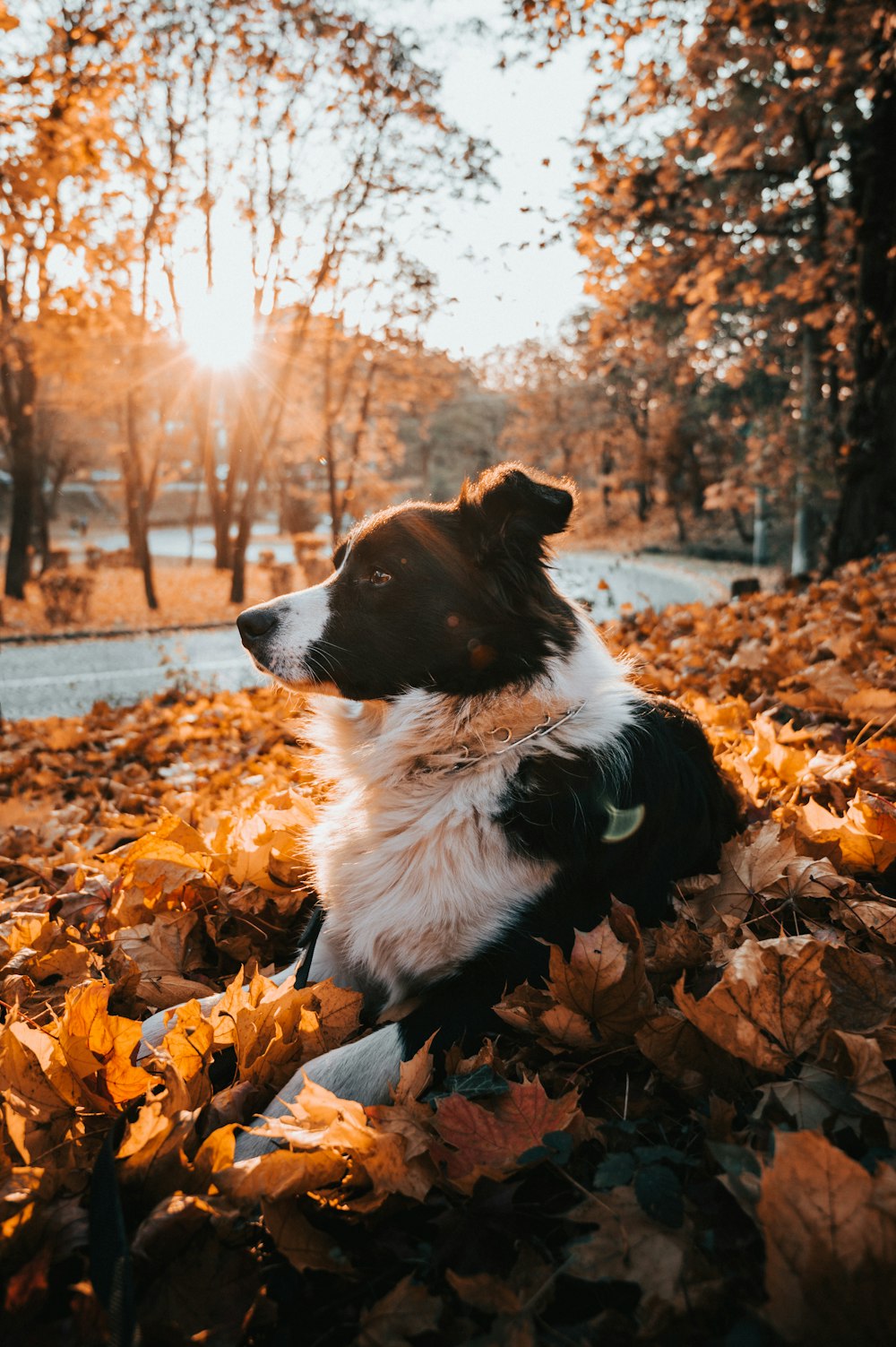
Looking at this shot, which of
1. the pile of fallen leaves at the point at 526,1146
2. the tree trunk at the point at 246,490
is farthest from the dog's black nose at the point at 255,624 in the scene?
the tree trunk at the point at 246,490

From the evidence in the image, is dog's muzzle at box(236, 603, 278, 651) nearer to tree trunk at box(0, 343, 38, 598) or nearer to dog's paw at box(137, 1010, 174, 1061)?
dog's paw at box(137, 1010, 174, 1061)

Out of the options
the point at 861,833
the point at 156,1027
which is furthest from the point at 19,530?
the point at 861,833

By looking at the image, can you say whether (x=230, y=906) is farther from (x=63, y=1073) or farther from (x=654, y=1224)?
(x=654, y=1224)

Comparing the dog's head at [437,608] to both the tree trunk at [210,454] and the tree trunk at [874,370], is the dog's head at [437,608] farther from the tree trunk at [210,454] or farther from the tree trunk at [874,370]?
the tree trunk at [210,454]

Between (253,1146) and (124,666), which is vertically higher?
(253,1146)

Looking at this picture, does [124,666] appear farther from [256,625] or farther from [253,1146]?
[253,1146]

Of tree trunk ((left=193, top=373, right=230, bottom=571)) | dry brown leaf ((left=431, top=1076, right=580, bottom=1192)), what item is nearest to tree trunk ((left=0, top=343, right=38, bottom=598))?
tree trunk ((left=193, top=373, right=230, bottom=571))

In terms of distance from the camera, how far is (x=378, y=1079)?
6.46 ft

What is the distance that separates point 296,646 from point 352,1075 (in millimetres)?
1533

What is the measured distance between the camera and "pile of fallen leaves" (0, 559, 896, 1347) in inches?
48.9

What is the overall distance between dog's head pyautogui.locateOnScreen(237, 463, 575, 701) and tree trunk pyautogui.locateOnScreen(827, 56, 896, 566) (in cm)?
1043

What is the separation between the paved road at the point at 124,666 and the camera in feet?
39.4

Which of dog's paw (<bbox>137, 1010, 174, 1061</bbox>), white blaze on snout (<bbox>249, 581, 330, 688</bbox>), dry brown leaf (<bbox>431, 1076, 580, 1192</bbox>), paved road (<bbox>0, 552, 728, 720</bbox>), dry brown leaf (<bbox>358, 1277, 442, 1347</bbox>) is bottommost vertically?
paved road (<bbox>0, 552, 728, 720</bbox>)

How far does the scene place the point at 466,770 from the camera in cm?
260
